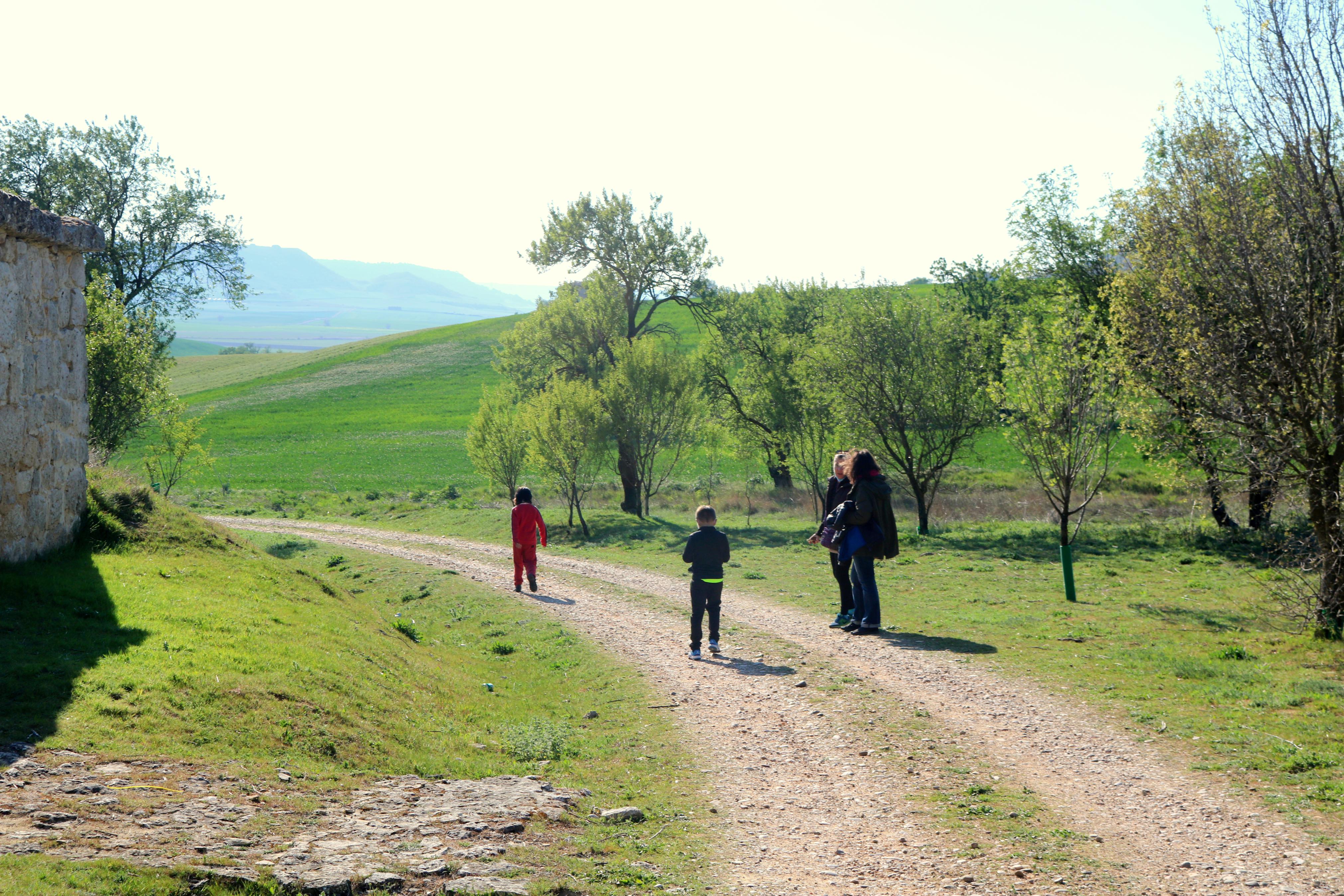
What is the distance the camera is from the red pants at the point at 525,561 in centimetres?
1873

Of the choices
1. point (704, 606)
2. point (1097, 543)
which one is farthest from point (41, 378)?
point (1097, 543)

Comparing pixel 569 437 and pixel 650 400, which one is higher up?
pixel 650 400

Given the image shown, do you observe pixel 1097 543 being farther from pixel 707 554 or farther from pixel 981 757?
pixel 981 757

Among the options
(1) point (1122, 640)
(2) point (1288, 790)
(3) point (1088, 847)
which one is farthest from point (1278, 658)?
(3) point (1088, 847)

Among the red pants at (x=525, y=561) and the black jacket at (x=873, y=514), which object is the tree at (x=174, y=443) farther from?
the black jacket at (x=873, y=514)

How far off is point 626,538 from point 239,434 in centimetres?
4486

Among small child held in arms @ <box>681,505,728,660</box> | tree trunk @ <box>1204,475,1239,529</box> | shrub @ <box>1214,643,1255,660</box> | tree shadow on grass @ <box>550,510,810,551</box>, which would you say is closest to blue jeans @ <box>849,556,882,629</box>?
small child held in arms @ <box>681,505,728,660</box>

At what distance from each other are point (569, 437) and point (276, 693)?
70.5ft

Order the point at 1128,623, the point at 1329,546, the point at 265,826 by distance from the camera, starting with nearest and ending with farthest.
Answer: the point at 265,826
the point at 1329,546
the point at 1128,623

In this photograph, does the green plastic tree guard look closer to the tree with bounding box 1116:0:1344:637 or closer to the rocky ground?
the tree with bounding box 1116:0:1344:637

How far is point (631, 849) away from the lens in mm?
6277

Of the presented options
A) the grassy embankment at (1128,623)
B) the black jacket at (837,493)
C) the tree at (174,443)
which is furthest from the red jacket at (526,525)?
the tree at (174,443)

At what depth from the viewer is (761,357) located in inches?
1441

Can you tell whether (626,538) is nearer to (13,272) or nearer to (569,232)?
(569,232)
